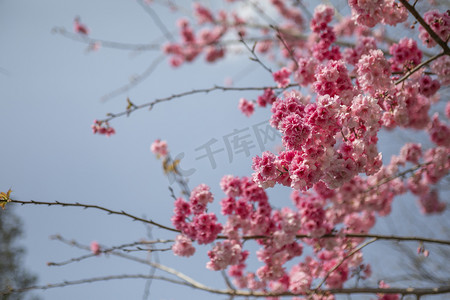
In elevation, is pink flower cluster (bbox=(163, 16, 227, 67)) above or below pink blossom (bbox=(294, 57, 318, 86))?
above

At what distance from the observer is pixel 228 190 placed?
10.2 ft

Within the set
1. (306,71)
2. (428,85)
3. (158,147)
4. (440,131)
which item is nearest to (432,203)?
(440,131)

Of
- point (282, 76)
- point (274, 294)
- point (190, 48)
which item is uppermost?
point (190, 48)

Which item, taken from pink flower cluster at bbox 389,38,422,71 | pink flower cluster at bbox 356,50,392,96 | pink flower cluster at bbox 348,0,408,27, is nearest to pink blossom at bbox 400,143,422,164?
pink flower cluster at bbox 389,38,422,71

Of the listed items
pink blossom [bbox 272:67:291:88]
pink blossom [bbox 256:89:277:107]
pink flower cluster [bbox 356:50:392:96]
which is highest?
pink blossom [bbox 272:67:291:88]

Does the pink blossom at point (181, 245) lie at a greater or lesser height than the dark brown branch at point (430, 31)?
lesser

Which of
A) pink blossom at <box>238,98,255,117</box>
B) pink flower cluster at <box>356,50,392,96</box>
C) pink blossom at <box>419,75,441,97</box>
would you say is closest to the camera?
pink flower cluster at <box>356,50,392,96</box>

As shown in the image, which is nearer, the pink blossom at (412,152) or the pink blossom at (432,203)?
the pink blossom at (412,152)

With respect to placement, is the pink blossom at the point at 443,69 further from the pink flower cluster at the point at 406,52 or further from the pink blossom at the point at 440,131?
the pink blossom at the point at 440,131

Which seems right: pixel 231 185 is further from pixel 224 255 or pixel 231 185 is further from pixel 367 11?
pixel 367 11

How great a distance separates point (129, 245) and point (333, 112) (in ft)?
7.50

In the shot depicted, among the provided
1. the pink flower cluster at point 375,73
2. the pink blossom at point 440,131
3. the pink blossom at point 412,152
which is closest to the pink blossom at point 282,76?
the pink flower cluster at point 375,73

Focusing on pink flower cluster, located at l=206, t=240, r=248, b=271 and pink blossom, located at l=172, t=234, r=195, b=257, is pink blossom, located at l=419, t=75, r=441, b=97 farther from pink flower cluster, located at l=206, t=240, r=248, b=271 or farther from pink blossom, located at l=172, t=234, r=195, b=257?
pink blossom, located at l=172, t=234, r=195, b=257

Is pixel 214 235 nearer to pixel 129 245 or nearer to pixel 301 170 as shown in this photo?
pixel 129 245
